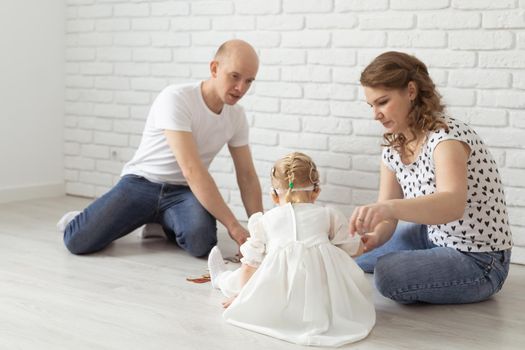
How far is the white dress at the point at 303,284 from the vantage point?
199cm

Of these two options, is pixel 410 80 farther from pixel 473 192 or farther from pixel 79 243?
pixel 79 243

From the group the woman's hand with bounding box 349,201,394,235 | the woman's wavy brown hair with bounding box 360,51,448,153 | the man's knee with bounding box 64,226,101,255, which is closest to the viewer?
the woman's hand with bounding box 349,201,394,235

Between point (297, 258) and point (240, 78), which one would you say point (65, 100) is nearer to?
point (240, 78)

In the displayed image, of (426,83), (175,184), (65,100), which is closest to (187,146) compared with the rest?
(175,184)

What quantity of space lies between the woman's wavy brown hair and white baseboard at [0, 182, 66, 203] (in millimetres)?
2408

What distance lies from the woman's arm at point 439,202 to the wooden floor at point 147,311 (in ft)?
1.08

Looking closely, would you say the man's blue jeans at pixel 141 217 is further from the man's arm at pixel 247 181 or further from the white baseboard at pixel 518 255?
the white baseboard at pixel 518 255

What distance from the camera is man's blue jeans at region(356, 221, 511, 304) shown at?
2242mm

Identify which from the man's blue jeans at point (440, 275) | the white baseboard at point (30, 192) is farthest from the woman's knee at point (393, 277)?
the white baseboard at point (30, 192)

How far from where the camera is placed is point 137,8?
3803 millimetres

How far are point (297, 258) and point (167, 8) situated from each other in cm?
209

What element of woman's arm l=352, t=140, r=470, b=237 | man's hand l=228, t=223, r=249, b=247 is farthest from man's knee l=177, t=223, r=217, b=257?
woman's arm l=352, t=140, r=470, b=237

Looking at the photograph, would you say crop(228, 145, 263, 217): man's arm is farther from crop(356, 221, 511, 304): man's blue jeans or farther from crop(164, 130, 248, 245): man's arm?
crop(356, 221, 511, 304): man's blue jeans

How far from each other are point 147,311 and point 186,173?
749 mm
